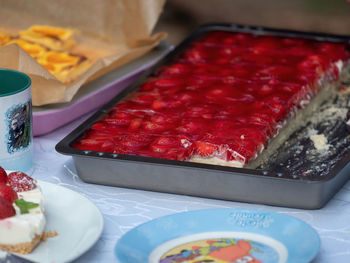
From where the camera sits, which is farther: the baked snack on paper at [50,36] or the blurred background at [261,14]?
the blurred background at [261,14]

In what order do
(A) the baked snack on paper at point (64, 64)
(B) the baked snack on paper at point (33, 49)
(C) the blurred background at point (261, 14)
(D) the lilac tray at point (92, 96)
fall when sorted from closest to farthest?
(D) the lilac tray at point (92, 96), (A) the baked snack on paper at point (64, 64), (B) the baked snack on paper at point (33, 49), (C) the blurred background at point (261, 14)

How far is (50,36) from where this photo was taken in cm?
207

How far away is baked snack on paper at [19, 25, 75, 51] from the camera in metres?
2.04

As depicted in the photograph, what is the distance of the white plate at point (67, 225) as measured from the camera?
1112mm

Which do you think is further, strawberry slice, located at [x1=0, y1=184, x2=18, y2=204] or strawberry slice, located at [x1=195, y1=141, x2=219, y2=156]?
strawberry slice, located at [x1=195, y1=141, x2=219, y2=156]

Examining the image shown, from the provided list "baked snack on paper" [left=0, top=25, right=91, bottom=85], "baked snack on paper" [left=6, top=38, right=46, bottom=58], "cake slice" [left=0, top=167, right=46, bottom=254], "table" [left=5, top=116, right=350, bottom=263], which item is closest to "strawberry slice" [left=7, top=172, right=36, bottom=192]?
"cake slice" [left=0, top=167, right=46, bottom=254]

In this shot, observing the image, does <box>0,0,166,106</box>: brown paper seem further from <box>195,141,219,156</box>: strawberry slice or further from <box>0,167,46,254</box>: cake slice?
<box>0,167,46,254</box>: cake slice

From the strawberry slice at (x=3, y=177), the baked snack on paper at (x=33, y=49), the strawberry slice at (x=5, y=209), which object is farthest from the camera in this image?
the baked snack on paper at (x=33, y=49)

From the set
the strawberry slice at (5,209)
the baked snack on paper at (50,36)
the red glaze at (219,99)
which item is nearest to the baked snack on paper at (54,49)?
the baked snack on paper at (50,36)

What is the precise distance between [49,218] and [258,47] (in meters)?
1.00

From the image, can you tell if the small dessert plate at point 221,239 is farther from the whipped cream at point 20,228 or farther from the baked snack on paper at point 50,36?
the baked snack on paper at point 50,36

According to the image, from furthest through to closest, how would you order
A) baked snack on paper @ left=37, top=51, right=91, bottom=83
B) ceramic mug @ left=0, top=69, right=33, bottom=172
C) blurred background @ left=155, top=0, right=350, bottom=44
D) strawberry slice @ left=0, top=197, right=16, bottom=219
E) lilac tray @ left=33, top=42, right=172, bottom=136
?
1. blurred background @ left=155, top=0, right=350, bottom=44
2. baked snack on paper @ left=37, top=51, right=91, bottom=83
3. lilac tray @ left=33, top=42, right=172, bottom=136
4. ceramic mug @ left=0, top=69, right=33, bottom=172
5. strawberry slice @ left=0, top=197, right=16, bottom=219

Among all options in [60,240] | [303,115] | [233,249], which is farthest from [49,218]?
[303,115]

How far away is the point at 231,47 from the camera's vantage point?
6.60ft
